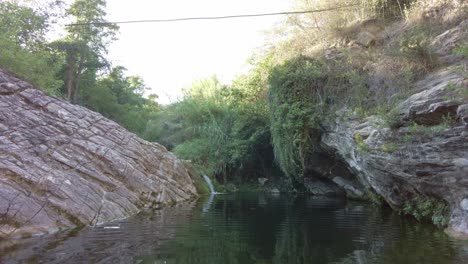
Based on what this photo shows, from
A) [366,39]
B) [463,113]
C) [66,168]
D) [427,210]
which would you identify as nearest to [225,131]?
[366,39]

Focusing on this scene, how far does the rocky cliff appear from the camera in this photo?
9875 millimetres

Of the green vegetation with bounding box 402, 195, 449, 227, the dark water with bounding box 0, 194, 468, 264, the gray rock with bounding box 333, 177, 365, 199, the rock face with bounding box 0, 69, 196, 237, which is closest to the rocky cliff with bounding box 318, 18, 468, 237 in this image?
the green vegetation with bounding box 402, 195, 449, 227

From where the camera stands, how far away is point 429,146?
34.6 feet

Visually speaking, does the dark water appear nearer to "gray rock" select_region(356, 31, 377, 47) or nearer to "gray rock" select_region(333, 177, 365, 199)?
"gray rock" select_region(333, 177, 365, 199)

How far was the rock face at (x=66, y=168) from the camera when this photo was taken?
10688 millimetres

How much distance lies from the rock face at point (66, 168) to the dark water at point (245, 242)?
105 centimetres

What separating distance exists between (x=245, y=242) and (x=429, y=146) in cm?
542

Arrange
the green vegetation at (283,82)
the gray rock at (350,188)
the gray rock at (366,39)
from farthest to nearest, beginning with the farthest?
1. the gray rock at (350,188)
2. the gray rock at (366,39)
3. the green vegetation at (283,82)

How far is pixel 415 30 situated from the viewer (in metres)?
13.9

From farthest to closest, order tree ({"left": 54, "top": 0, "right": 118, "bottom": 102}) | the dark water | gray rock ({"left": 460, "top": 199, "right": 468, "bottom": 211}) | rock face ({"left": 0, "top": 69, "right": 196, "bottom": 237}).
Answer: tree ({"left": 54, "top": 0, "right": 118, "bottom": 102}), rock face ({"left": 0, "top": 69, "right": 196, "bottom": 237}), gray rock ({"left": 460, "top": 199, "right": 468, "bottom": 211}), the dark water

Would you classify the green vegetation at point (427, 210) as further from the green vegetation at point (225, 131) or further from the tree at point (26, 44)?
the tree at point (26, 44)

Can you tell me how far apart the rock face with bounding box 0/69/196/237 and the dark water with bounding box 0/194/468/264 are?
105cm

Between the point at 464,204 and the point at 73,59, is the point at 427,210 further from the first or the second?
the point at 73,59

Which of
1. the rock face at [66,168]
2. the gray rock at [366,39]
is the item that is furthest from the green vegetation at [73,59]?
the gray rock at [366,39]
